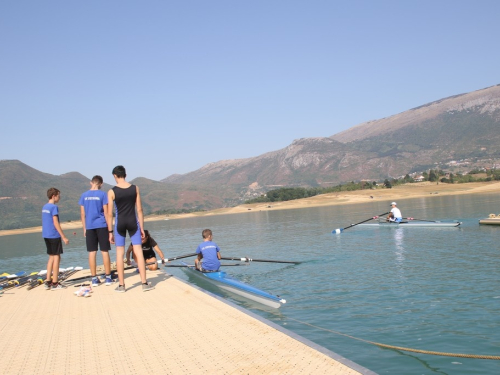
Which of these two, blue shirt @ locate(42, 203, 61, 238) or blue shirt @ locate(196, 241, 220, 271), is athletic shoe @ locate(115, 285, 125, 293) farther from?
blue shirt @ locate(196, 241, 220, 271)

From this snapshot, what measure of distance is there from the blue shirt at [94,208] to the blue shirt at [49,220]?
689 mm

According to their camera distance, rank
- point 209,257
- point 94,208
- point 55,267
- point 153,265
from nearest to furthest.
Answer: point 94,208
point 55,267
point 209,257
point 153,265

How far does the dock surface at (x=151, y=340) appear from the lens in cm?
572

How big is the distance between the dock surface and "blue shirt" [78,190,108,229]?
1981 mm

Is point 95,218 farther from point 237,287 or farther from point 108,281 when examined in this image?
point 237,287

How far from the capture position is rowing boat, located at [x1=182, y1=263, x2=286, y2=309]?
1088cm

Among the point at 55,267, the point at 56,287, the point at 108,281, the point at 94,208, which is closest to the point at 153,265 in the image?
the point at 108,281

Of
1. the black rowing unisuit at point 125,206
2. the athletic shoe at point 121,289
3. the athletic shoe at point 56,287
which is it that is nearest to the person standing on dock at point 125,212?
the black rowing unisuit at point 125,206

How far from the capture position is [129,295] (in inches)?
406

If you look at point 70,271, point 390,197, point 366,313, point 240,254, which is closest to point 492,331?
point 366,313

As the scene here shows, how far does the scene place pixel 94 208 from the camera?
1132 cm

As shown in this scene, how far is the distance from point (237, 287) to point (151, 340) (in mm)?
5718

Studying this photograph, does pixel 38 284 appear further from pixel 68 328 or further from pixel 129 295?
pixel 68 328

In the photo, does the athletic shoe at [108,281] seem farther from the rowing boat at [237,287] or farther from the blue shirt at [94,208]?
the rowing boat at [237,287]
